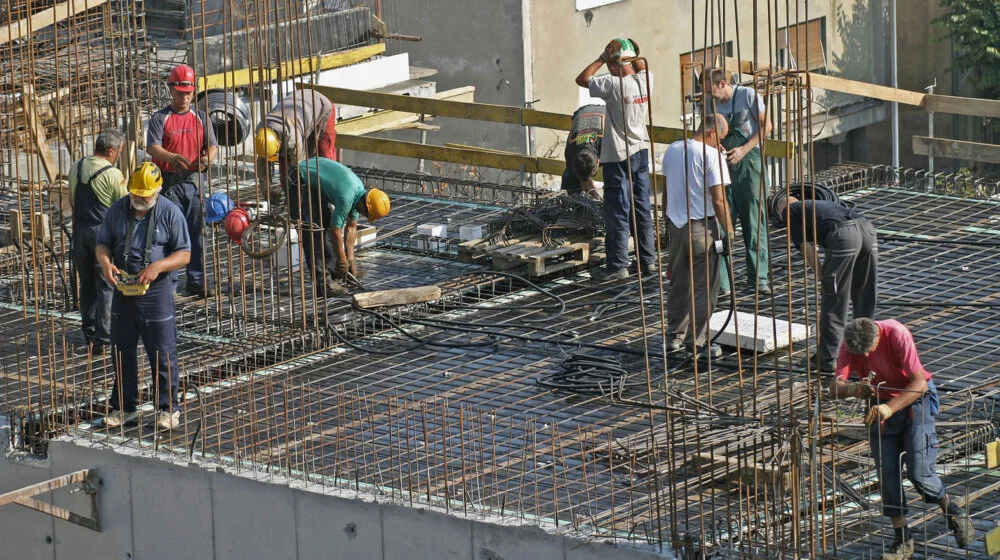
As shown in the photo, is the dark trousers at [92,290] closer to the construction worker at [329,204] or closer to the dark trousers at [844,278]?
the construction worker at [329,204]

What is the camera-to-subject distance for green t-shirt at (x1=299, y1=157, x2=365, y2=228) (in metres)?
12.8

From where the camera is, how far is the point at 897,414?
8.66 m

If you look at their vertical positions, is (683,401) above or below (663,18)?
below

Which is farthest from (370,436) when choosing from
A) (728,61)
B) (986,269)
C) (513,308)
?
(728,61)

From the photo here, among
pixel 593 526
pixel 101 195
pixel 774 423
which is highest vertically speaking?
pixel 101 195

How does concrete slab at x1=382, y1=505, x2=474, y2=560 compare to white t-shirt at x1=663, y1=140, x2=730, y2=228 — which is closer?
concrete slab at x1=382, y1=505, x2=474, y2=560

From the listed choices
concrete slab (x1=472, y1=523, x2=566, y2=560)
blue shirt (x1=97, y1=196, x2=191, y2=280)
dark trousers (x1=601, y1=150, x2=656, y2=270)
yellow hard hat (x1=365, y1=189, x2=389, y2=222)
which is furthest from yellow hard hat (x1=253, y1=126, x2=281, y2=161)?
concrete slab (x1=472, y1=523, x2=566, y2=560)

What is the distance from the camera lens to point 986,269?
13.8 meters

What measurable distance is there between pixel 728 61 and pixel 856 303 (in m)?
5.52

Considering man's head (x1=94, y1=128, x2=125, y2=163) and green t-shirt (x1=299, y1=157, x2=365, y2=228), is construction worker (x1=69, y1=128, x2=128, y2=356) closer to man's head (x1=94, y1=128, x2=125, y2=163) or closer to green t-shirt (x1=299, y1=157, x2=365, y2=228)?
man's head (x1=94, y1=128, x2=125, y2=163)

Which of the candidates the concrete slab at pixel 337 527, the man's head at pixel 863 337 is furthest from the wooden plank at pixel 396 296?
the man's head at pixel 863 337

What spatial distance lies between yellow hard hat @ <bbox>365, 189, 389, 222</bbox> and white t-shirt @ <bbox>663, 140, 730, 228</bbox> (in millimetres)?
2267

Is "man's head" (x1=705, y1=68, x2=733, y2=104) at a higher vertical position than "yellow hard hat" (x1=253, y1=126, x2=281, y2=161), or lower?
higher

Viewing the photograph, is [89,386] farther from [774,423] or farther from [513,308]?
[774,423]
